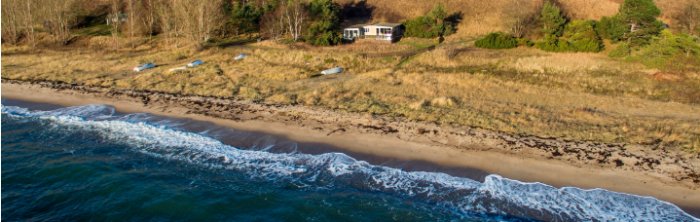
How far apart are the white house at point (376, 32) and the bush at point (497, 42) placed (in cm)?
897

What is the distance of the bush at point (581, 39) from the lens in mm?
42156

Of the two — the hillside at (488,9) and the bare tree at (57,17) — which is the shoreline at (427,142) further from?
the hillside at (488,9)

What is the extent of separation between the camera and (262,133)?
24.8 meters

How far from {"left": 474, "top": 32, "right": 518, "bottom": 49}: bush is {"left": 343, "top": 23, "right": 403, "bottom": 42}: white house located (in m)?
8.97

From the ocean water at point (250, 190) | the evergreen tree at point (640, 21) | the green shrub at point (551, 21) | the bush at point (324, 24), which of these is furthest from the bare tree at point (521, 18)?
the ocean water at point (250, 190)

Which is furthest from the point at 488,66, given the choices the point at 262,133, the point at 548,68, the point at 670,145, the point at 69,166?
the point at 69,166

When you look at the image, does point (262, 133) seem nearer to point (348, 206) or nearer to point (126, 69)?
point (348, 206)

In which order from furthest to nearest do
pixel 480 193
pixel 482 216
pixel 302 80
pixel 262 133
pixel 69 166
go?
1. pixel 302 80
2. pixel 262 133
3. pixel 69 166
4. pixel 480 193
5. pixel 482 216

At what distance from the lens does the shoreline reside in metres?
18.5

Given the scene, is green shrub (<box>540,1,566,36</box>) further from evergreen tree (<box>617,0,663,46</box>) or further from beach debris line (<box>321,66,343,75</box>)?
beach debris line (<box>321,66,343,75</box>)

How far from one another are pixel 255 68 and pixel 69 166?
20566mm

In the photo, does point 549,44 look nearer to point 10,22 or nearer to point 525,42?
point 525,42

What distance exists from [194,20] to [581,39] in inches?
1482

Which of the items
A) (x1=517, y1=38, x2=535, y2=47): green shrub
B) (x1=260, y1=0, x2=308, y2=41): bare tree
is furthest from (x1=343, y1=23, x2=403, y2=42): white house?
(x1=517, y1=38, x2=535, y2=47): green shrub
